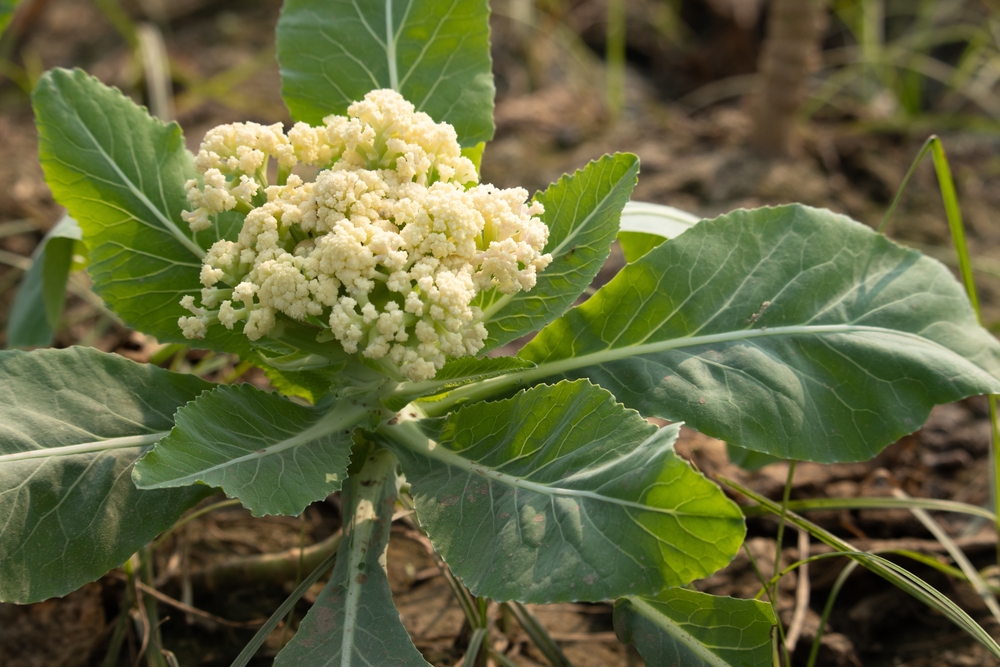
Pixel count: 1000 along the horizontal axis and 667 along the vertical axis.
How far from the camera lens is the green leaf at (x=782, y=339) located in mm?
1930

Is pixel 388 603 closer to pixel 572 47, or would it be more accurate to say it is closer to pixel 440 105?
pixel 440 105

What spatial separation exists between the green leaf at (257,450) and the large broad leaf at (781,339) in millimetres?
311

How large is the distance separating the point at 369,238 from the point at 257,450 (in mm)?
502

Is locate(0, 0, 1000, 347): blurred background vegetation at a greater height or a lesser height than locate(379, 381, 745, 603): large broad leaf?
greater

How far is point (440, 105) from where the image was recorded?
2.30m

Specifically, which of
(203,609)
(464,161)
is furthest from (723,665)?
(203,609)

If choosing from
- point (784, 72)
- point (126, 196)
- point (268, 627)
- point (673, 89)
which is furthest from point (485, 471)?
point (673, 89)

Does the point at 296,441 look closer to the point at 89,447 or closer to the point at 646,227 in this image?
the point at 89,447

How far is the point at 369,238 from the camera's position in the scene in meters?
1.73

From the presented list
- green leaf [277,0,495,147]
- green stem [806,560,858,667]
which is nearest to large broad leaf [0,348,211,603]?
green leaf [277,0,495,147]

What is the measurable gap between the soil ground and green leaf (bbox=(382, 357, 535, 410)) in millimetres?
642

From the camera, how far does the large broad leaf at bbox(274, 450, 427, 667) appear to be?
1.66 m

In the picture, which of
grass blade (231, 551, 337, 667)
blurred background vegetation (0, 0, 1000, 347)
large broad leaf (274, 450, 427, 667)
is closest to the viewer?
large broad leaf (274, 450, 427, 667)

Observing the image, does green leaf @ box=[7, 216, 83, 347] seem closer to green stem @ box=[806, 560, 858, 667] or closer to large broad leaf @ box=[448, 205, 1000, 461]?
large broad leaf @ box=[448, 205, 1000, 461]
